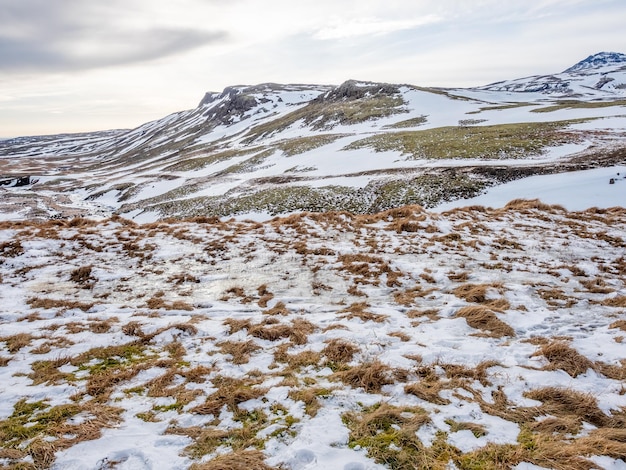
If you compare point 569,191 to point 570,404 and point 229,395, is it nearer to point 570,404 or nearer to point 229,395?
point 570,404

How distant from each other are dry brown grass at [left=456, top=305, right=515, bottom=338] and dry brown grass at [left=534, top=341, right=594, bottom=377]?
1.03 m

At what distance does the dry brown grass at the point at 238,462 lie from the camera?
4160 mm

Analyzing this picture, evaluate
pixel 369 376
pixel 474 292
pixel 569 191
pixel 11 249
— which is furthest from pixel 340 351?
pixel 569 191

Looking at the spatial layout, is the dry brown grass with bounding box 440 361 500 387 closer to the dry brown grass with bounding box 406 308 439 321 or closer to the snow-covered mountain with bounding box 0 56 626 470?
the snow-covered mountain with bounding box 0 56 626 470

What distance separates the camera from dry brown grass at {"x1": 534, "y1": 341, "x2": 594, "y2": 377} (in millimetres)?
6078

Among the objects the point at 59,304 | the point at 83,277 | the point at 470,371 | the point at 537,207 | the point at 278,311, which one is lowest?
the point at 470,371

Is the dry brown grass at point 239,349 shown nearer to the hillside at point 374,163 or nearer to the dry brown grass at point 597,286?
the dry brown grass at point 597,286

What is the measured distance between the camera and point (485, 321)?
8.13m

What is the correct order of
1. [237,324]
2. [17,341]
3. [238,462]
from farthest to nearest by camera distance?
[237,324] < [17,341] < [238,462]

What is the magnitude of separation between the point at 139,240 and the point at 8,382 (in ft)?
32.3

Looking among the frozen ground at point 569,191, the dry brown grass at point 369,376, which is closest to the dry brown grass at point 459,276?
the dry brown grass at point 369,376

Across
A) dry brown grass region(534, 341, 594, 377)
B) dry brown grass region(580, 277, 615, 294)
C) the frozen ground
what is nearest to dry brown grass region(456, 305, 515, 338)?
dry brown grass region(534, 341, 594, 377)

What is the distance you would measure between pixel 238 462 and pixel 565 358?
6085 mm

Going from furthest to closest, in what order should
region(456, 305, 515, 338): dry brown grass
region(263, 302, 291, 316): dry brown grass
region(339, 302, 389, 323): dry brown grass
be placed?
region(263, 302, 291, 316): dry brown grass, region(339, 302, 389, 323): dry brown grass, region(456, 305, 515, 338): dry brown grass
